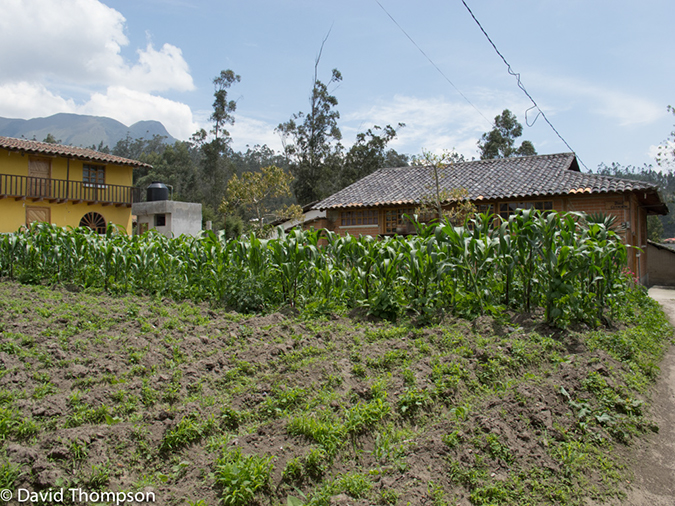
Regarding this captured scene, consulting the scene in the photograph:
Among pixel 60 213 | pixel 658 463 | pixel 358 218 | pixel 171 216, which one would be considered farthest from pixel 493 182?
pixel 60 213

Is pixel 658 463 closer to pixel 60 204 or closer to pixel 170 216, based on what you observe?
pixel 60 204

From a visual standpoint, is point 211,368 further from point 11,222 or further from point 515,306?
point 11,222

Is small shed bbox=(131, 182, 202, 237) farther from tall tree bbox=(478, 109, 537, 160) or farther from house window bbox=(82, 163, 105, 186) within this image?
tall tree bbox=(478, 109, 537, 160)

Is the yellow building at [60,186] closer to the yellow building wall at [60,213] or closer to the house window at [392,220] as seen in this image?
the yellow building wall at [60,213]

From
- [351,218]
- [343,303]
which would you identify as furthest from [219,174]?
[343,303]

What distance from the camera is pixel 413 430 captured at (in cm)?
326

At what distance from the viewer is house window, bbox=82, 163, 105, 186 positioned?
25109 mm

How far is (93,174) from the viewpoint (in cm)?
2553

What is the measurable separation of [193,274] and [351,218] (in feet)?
47.7

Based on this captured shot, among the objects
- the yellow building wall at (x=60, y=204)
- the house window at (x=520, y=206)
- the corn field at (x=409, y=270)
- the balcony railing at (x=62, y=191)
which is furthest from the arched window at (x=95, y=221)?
the house window at (x=520, y=206)

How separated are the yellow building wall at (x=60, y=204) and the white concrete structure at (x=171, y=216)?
2.24 metres

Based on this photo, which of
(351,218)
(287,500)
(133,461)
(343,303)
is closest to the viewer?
→ (287,500)

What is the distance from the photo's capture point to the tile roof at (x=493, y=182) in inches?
641

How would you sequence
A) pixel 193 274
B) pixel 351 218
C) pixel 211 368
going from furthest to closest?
1. pixel 351 218
2. pixel 193 274
3. pixel 211 368
